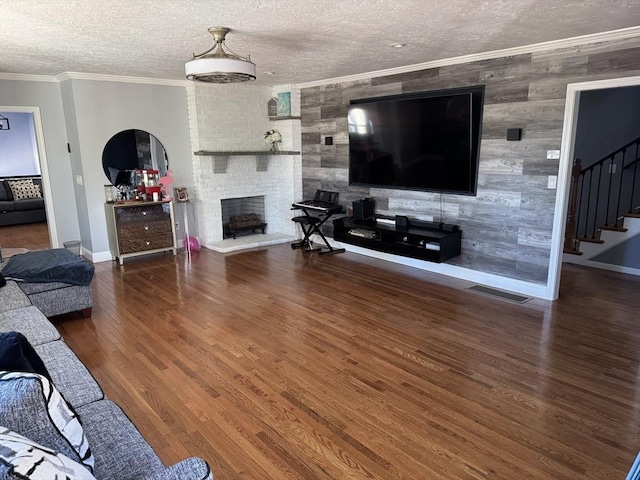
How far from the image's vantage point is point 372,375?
286 cm

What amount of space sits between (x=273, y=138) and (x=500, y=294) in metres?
4.11

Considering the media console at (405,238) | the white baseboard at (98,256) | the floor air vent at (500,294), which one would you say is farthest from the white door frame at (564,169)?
the white baseboard at (98,256)

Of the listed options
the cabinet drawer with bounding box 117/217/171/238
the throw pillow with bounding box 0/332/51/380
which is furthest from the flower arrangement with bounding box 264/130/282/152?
the throw pillow with bounding box 0/332/51/380

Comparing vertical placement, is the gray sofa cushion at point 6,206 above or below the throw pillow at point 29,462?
below

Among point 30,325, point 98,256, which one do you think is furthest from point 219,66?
point 98,256

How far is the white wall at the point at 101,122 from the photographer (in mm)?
5391

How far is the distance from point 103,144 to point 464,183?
4509 mm

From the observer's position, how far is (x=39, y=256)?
3.92 metres

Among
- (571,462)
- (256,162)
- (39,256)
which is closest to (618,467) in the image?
(571,462)

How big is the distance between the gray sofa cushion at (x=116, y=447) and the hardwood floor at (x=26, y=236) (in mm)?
5727

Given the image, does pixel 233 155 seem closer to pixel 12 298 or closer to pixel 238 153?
pixel 238 153

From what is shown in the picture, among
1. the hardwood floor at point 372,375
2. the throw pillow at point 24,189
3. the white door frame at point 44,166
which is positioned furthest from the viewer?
the throw pillow at point 24,189

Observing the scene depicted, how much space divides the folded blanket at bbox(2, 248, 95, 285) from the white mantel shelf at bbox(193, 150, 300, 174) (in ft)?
9.26

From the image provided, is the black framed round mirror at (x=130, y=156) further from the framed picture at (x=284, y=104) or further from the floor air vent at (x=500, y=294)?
the floor air vent at (x=500, y=294)
